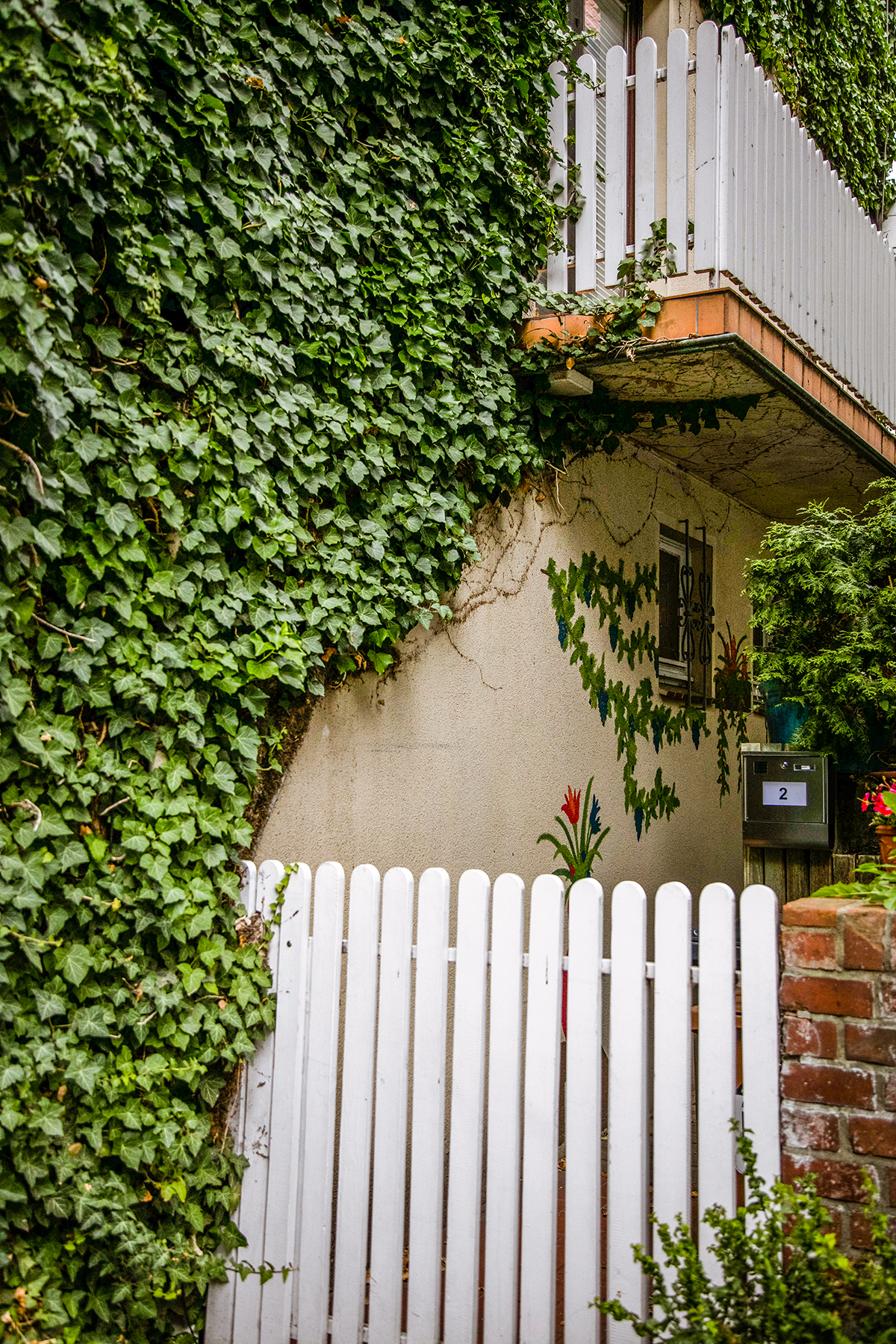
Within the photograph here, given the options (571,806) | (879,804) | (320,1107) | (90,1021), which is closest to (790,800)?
A: (879,804)

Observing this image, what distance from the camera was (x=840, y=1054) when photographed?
2.12 m

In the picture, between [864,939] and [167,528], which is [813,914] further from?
[167,528]

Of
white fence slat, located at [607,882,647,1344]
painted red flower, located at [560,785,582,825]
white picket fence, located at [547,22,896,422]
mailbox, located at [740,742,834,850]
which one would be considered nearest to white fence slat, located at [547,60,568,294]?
white picket fence, located at [547,22,896,422]

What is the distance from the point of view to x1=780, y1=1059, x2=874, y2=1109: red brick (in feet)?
6.89

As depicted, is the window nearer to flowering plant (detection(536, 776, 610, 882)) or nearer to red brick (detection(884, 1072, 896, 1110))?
flowering plant (detection(536, 776, 610, 882))

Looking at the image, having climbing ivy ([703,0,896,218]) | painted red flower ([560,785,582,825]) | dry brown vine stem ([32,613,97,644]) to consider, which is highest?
climbing ivy ([703,0,896,218])

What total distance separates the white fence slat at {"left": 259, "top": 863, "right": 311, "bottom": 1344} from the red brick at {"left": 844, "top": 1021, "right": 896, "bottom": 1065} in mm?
1447

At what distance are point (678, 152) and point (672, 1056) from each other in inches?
138

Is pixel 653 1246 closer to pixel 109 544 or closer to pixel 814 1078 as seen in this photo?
pixel 814 1078

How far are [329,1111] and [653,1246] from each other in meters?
0.93

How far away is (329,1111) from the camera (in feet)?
9.25

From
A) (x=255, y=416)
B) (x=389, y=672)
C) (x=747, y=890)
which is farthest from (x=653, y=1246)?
(x=255, y=416)

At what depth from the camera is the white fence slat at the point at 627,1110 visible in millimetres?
2346

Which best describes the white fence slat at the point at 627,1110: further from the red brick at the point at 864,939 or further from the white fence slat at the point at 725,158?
the white fence slat at the point at 725,158
